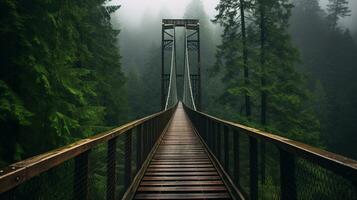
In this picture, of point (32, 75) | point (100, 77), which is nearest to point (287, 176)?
point (32, 75)

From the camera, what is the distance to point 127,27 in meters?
119

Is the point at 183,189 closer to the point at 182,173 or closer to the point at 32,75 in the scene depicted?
the point at 182,173

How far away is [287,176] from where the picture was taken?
2312 millimetres

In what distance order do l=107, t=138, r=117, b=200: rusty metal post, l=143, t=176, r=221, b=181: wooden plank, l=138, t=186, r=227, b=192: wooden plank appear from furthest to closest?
l=143, t=176, r=221, b=181: wooden plank → l=138, t=186, r=227, b=192: wooden plank → l=107, t=138, r=117, b=200: rusty metal post

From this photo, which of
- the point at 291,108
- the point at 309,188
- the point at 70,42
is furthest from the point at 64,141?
the point at 291,108

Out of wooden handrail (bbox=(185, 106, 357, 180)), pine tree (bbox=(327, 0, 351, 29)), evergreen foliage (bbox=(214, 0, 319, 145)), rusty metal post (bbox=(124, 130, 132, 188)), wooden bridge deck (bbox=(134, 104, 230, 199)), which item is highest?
pine tree (bbox=(327, 0, 351, 29))

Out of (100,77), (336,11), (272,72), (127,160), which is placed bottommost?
(127,160)

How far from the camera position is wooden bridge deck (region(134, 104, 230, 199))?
3928mm

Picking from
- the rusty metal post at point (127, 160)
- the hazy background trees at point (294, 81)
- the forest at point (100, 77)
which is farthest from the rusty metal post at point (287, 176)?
the hazy background trees at point (294, 81)

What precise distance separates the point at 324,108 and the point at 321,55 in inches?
775

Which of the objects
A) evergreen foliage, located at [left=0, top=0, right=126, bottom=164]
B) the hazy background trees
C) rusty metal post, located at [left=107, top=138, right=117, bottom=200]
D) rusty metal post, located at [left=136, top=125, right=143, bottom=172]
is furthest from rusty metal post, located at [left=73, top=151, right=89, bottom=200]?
the hazy background trees

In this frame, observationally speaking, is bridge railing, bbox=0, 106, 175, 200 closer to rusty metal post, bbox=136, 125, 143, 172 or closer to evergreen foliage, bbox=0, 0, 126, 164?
rusty metal post, bbox=136, 125, 143, 172

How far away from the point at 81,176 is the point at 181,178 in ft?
9.13

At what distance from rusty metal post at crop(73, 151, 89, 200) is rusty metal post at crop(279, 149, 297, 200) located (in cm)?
171
